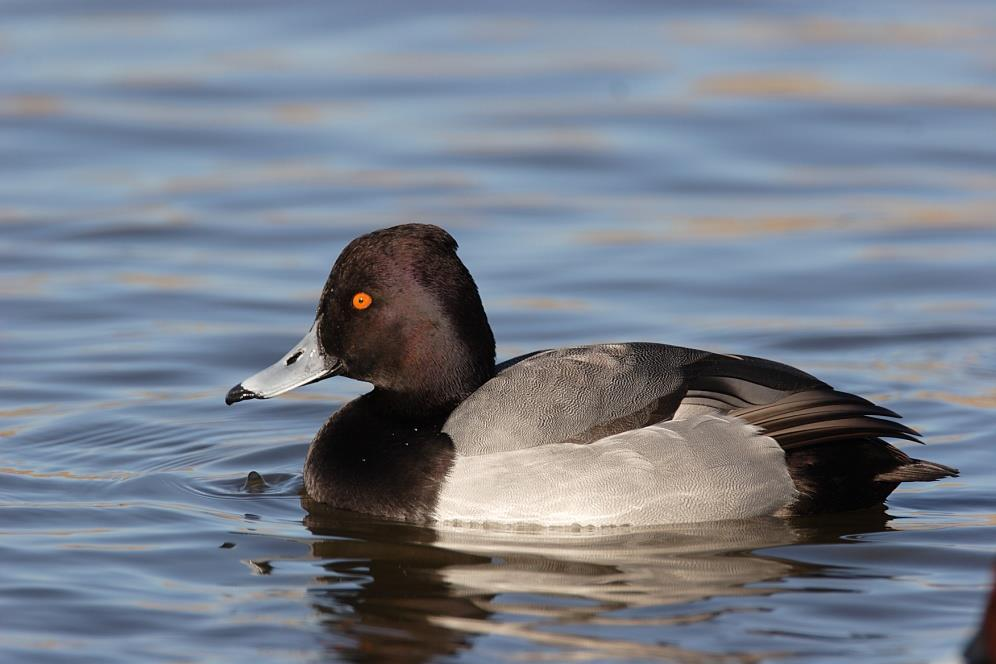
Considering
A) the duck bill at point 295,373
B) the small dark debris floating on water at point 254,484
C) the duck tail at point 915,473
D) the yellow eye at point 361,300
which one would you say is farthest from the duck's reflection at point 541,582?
the yellow eye at point 361,300

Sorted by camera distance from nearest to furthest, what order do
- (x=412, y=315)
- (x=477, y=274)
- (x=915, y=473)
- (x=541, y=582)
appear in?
1. (x=541, y=582)
2. (x=915, y=473)
3. (x=412, y=315)
4. (x=477, y=274)

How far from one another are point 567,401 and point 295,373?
1.31 m

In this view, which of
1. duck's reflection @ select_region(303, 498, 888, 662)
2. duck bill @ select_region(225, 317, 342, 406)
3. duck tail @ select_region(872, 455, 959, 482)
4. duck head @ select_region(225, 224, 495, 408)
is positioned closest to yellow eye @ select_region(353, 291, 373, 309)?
duck head @ select_region(225, 224, 495, 408)

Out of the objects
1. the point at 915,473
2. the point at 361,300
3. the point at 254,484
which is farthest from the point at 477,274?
the point at 915,473

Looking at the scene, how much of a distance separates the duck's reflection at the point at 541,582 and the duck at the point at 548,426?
11cm

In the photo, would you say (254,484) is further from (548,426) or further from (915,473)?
(915,473)

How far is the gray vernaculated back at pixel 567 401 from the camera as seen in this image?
695 centimetres

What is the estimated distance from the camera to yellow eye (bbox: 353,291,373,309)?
24.3ft

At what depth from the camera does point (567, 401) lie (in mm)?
7000

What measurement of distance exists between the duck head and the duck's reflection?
0.64m

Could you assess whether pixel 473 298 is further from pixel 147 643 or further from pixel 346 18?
pixel 346 18

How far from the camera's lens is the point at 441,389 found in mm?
7375

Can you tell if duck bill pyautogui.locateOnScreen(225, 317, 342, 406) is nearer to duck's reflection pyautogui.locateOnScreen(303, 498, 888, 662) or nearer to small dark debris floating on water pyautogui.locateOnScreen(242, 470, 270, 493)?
small dark debris floating on water pyautogui.locateOnScreen(242, 470, 270, 493)

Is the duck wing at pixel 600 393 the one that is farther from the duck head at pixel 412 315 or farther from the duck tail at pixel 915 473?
the duck tail at pixel 915 473
